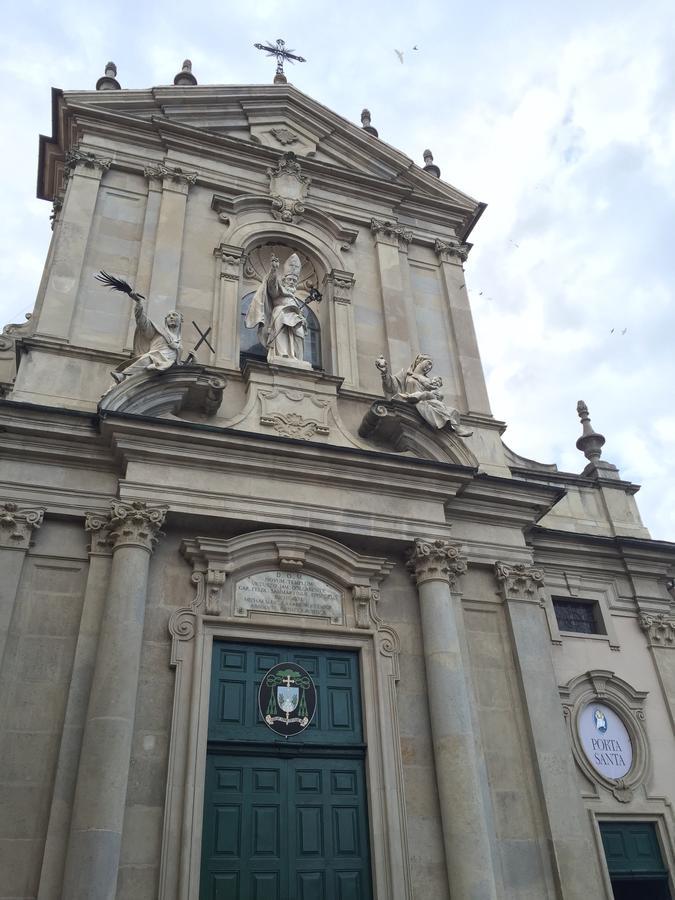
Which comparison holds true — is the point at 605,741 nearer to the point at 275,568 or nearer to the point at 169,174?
the point at 275,568

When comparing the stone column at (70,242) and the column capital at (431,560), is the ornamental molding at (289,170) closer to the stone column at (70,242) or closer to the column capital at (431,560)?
the stone column at (70,242)

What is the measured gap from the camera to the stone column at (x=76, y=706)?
25.9 feet

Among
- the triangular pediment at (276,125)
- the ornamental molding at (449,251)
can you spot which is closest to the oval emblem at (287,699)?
the ornamental molding at (449,251)

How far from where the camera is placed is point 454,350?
49.1 feet

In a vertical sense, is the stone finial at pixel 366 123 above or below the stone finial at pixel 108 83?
above

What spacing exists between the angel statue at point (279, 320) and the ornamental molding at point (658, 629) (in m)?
7.36

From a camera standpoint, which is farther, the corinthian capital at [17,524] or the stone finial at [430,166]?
the stone finial at [430,166]

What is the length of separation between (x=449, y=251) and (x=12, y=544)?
436 inches

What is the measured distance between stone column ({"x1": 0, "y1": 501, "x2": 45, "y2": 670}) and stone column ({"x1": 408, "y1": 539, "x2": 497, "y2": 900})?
5.27 meters

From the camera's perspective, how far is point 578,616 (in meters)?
13.3

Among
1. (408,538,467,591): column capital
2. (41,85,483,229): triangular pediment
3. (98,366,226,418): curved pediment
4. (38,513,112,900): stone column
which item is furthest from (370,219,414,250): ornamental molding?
(38,513,112,900): stone column

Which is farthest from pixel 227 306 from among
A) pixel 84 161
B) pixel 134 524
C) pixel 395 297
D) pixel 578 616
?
pixel 578 616

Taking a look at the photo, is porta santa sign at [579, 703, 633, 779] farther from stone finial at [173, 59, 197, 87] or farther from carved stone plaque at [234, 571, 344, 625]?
stone finial at [173, 59, 197, 87]

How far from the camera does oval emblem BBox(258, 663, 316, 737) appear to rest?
31.8 ft
